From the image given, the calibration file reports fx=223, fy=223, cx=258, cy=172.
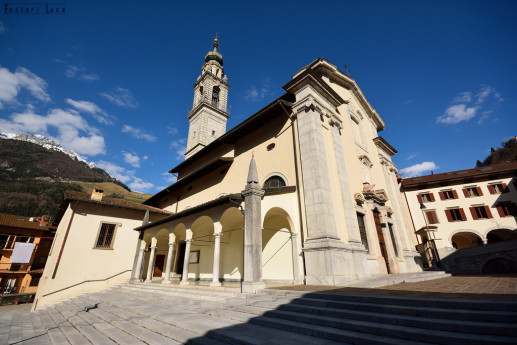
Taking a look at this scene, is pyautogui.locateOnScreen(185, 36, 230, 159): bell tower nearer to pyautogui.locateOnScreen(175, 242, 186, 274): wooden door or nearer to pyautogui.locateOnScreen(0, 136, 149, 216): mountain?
pyautogui.locateOnScreen(175, 242, 186, 274): wooden door

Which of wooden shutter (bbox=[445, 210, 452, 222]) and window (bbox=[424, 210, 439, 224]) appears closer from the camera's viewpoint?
wooden shutter (bbox=[445, 210, 452, 222])

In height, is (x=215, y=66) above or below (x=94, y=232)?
above

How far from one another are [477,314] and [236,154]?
1330cm

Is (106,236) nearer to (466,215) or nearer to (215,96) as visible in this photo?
(215,96)

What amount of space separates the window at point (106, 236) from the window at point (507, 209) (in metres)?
36.0

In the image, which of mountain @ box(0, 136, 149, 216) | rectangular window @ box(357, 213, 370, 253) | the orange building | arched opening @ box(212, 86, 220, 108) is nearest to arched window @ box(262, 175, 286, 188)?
rectangular window @ box(357, 213, 370, 253)

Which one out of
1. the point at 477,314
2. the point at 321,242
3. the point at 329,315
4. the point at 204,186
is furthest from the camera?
the point at 204,186

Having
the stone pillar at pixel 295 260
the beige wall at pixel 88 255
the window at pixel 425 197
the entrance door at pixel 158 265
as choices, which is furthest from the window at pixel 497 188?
the beige wall at pixel 88 255

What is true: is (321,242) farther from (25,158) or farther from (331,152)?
(25,158)

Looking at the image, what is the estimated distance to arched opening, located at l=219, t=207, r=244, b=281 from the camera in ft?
40.0

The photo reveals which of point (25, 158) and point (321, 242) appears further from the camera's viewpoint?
point (25, 158)

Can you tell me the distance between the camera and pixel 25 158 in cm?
10825

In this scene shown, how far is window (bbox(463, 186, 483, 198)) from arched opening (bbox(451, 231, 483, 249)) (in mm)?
4190

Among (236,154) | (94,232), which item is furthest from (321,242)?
(94,232)
